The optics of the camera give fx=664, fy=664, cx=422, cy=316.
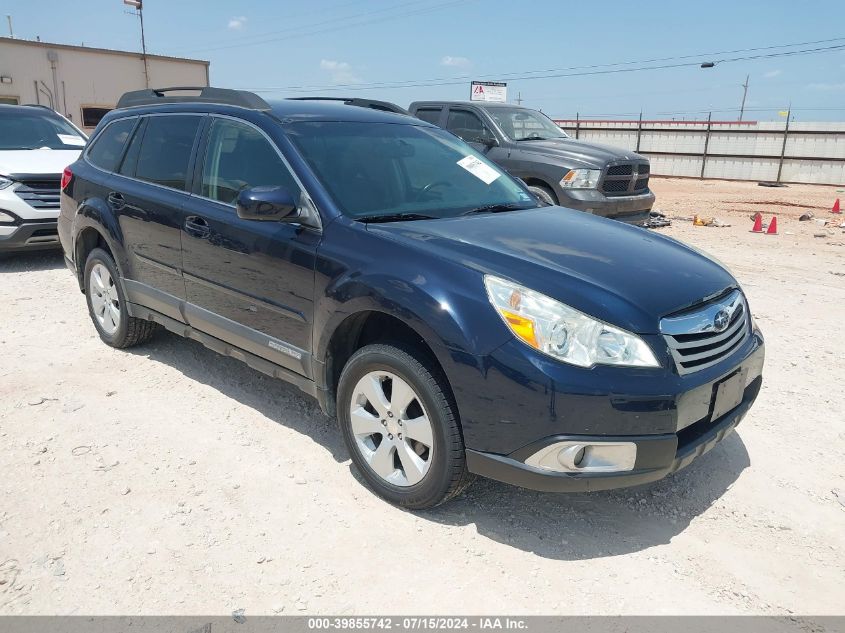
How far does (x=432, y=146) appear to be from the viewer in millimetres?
4102

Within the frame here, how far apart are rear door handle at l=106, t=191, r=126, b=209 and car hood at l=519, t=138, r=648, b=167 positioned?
5777 mm

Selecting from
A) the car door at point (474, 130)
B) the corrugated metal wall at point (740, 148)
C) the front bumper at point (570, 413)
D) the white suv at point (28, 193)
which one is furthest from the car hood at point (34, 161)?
the corrugated metal wall at point (740, 148)

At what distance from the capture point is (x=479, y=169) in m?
4.14

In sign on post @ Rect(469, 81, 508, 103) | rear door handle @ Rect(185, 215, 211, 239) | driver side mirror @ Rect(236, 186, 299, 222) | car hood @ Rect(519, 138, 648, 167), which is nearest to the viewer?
driver side mirror @ Rect(236, 186, 299, 222)

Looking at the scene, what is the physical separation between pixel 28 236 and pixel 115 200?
3.67 meters

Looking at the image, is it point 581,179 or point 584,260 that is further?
point 581,179

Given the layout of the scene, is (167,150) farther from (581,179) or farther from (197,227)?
(581,179)

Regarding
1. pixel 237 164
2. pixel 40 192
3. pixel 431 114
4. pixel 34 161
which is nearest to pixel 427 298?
pixel 237 164

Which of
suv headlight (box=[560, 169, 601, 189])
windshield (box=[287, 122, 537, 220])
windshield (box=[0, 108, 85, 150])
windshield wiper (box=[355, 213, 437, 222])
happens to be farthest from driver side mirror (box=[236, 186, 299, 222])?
windshield (box=[0, 108, 85, 150])

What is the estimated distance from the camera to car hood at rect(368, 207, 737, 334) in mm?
2646

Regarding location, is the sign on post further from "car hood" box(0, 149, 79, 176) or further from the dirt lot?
the dirt lot
